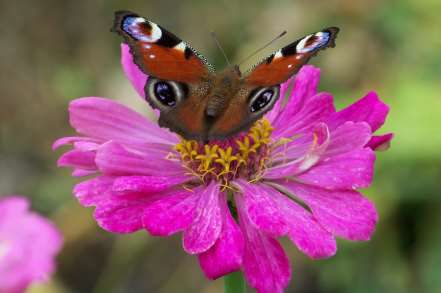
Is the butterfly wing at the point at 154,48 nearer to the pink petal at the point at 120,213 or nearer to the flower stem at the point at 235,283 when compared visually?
the pink petal at the point at 120,213

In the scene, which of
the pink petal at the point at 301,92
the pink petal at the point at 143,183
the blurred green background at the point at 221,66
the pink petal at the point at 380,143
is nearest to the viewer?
the pink petal at the point at 143,183

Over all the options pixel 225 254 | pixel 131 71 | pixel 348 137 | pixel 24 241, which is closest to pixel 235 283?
pixel 225 254

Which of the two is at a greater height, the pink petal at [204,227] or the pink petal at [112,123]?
the pink petal at [112,123]

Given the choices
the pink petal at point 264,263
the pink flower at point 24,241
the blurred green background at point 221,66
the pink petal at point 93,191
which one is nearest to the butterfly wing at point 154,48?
the pink petal at point 93,191

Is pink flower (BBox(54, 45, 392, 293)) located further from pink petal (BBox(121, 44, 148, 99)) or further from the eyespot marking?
the eyespot marking

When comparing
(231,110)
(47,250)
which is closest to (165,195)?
(231,110)

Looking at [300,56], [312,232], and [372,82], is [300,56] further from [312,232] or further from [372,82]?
[372,82]
